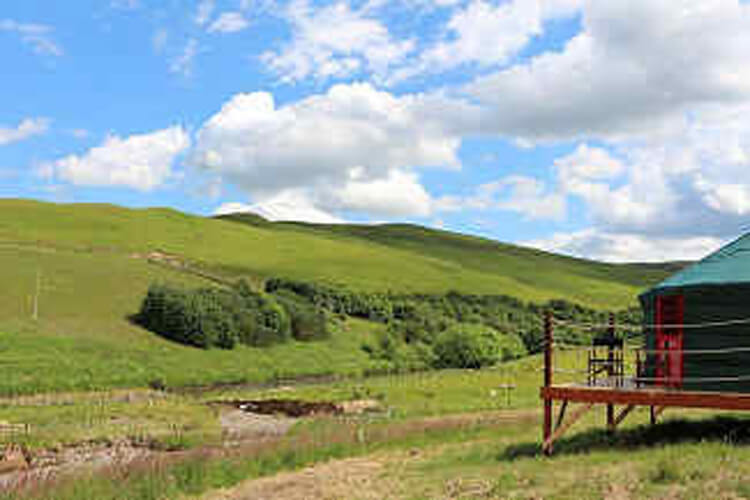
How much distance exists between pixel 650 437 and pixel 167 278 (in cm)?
7139

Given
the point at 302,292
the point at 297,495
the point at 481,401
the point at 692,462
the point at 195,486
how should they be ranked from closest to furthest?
the point at 692,462
the point at 297,495
the point at 195,486
the point at 481,401
the point at 302,292

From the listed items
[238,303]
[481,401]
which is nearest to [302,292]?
[238,303]

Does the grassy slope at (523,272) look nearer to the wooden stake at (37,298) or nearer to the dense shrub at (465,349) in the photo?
the dense shrub at (465,349)

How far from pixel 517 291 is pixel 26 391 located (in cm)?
10214

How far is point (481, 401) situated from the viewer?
42.5 meters

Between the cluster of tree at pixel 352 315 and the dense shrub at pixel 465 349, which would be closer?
the cluster of tree at pixel 352 315

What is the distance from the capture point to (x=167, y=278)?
85.5 metres

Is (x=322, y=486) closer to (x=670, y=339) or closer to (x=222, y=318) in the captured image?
(x=670, y=339)

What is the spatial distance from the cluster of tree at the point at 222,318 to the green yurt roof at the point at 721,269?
50783mm

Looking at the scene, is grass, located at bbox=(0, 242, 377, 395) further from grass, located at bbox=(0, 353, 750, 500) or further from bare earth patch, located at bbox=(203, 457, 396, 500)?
bare earth patch, located at bbox=(203, 457, 396, 500)

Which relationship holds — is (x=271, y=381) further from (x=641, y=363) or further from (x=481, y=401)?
(x=641, y=363)

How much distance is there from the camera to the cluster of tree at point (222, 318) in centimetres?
6600

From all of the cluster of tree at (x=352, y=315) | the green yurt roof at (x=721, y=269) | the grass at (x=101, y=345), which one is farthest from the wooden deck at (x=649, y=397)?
the grass at (x=101, y=345)

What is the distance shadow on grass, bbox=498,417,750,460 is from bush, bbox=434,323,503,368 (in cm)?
5270
